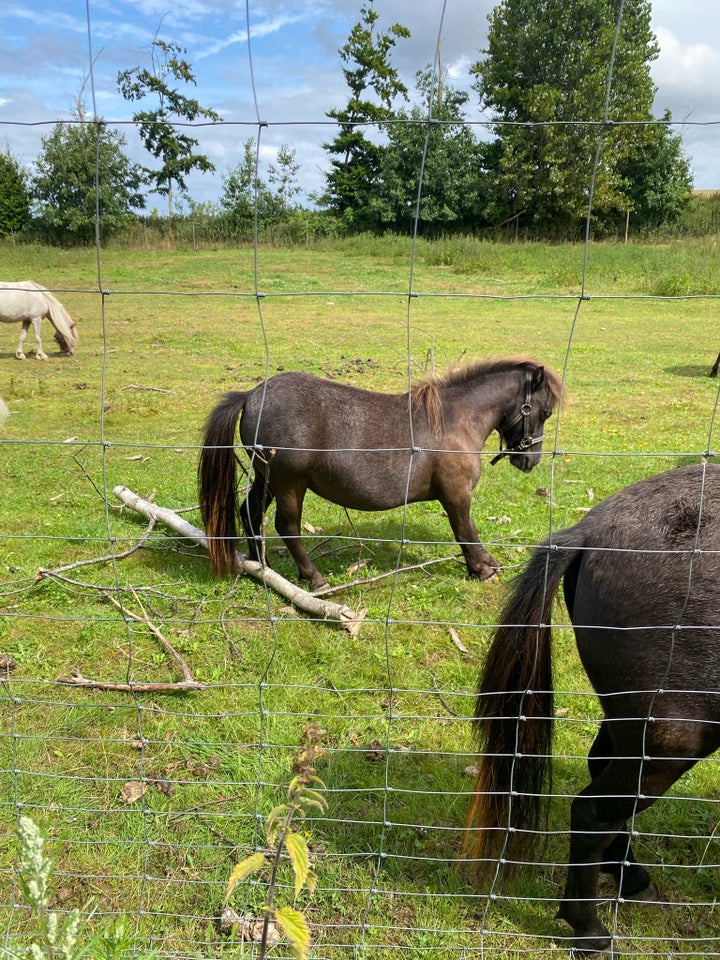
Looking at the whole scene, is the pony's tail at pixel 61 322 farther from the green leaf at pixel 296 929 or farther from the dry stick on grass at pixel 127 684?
the green leaf at pixel 296 929

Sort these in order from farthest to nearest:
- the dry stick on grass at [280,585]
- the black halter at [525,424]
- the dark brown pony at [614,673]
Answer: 1. the black halter at [525,424]
2. the dry stick on grass at [280,585]
3. the dark brown pony at [614,673]

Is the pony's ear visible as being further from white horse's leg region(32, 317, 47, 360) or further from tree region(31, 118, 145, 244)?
white horse's leg region(32, 317, 47, 360)

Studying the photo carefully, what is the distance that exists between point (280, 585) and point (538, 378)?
89.8 inches

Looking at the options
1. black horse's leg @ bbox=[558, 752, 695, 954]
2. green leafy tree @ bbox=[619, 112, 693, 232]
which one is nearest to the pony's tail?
black horse's leg @ bbox=[558, 752, 695, 954]

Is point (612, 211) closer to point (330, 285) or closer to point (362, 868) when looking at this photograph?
point (330, 285)

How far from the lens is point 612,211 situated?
2173 centimetres

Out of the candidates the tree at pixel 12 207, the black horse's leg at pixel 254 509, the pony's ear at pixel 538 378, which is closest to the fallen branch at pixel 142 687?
the black horse's leg at pixel 254 509

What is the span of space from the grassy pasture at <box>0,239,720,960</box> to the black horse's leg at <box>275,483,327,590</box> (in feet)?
0.66

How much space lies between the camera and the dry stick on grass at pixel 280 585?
13.4 feet

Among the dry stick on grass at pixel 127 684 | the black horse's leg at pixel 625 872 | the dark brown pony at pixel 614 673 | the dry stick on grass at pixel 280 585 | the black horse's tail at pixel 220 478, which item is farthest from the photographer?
the black horse's tail at pixel 220 478

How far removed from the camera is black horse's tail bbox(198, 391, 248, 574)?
14.1 feet

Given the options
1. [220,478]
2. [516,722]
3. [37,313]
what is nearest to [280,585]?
[220,478]

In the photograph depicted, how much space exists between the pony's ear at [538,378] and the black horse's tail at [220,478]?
1999 mm

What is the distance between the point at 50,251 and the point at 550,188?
15.0 metres
